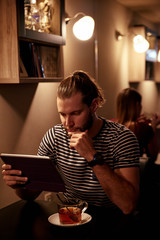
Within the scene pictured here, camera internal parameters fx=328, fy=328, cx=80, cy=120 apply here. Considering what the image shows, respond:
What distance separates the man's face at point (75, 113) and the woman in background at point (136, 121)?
1.41 meters

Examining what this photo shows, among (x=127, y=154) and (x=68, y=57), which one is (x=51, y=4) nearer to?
(x=68, y=57)

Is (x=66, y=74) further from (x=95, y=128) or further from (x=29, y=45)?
(x=95, y=128)

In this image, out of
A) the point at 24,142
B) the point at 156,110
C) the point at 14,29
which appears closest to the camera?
the point at 14,29

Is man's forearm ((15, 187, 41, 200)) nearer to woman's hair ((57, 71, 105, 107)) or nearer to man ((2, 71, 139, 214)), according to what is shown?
man ((2, 71, 139, 214))

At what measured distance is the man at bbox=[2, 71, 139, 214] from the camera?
59.5 inches

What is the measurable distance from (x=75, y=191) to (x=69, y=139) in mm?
274

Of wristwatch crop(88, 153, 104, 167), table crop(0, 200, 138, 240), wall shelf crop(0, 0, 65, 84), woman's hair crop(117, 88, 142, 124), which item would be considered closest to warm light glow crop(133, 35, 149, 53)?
woman's hair crop(117, 88, 142, 124)

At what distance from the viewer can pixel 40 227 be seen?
4.41 feet

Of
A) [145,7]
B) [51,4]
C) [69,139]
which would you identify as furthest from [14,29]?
[145,7]

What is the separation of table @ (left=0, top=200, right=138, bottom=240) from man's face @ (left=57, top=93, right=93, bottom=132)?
41 cm

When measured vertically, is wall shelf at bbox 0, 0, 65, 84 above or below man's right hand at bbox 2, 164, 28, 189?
above

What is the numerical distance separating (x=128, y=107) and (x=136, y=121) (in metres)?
0.15

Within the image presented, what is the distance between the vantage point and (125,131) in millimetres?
1674

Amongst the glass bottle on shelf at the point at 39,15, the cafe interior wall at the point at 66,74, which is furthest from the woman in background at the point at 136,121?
the glass bottle on shelf at the point at 39,15
